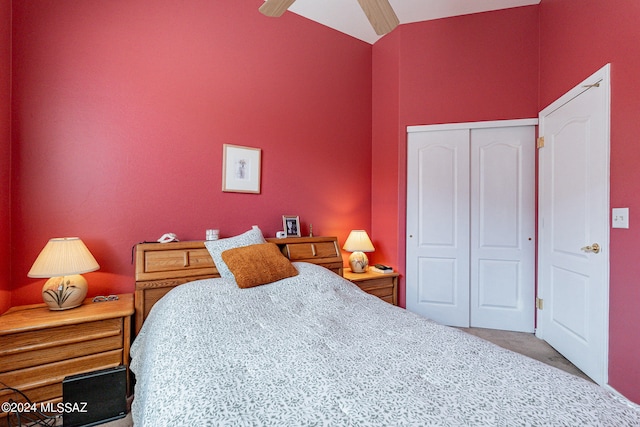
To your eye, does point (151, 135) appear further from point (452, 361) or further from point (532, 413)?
point (532, 413)

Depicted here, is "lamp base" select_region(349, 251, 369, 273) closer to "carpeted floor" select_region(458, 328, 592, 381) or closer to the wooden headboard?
"carpeted floor" select_region(458, 328, 592, 381)

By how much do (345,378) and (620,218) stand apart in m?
2.13

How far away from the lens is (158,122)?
2.21m

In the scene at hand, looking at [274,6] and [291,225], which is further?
[291,225]

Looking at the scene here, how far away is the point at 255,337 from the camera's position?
1210 mm

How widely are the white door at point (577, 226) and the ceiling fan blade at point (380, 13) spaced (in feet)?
5.04

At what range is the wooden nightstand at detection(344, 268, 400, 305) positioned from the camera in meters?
2.78

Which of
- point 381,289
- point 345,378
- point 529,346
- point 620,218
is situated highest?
point 620,218

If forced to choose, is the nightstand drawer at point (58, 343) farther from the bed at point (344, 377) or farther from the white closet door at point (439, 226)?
the white closet door at point (439, 226)

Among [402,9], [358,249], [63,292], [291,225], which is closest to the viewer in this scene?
[63,292]

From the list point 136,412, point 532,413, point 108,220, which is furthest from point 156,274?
point 532,413

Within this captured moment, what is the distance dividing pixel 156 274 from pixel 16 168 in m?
1.11

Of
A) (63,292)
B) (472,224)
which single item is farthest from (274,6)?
(472,224)

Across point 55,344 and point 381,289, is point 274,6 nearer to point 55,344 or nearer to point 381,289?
point 55,344
